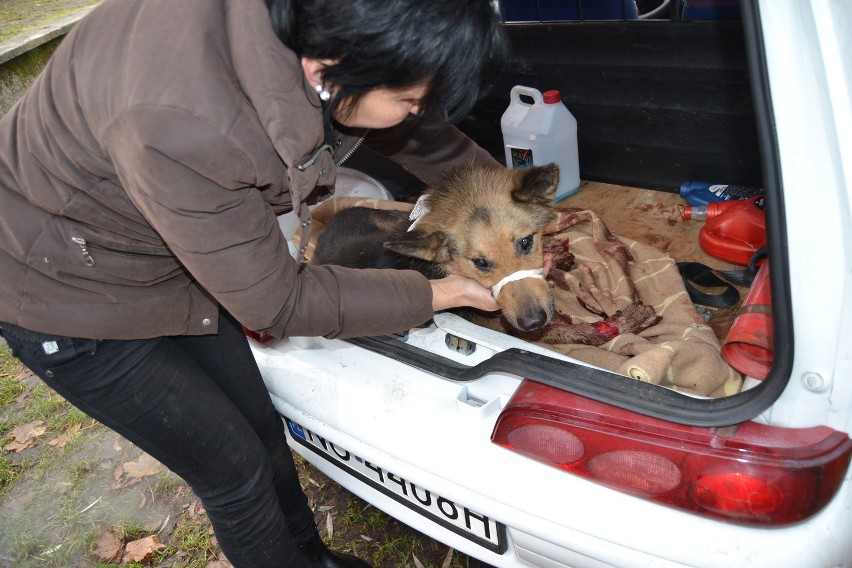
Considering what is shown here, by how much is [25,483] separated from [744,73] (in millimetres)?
4349

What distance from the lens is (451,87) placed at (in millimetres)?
1464

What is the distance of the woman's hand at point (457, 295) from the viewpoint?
2113 mm

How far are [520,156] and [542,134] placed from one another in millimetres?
351

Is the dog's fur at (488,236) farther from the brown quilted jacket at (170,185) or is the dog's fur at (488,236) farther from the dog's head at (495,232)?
the brown quilted jacket at (170,185)

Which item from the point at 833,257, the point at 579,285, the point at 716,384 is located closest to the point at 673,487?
the point at 833,257

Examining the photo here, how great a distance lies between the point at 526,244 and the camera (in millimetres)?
2902

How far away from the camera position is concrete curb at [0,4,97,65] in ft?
23.8

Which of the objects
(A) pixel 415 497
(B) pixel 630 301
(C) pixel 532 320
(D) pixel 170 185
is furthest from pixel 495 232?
(D) pixel 170 185

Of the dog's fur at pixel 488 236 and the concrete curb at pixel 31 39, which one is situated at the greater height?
the concrete curb at pixel 31 39

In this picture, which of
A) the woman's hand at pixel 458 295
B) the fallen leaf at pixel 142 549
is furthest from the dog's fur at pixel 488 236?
the fallen leaf at pixel 142 549

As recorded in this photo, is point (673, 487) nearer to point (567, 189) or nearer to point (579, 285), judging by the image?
point (579, 285)

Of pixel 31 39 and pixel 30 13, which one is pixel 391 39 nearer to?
pixel 31 39

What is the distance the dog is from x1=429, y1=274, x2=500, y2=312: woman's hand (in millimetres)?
257

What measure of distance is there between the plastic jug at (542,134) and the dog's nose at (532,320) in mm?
1344
